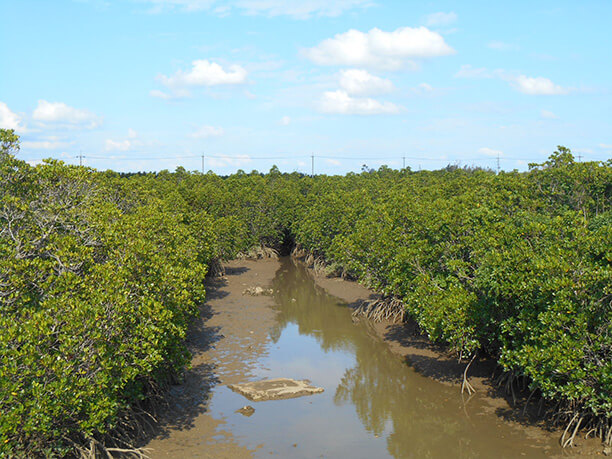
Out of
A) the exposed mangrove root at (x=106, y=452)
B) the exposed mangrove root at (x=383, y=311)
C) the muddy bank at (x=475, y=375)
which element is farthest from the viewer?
the exposed mangrove root at (x=383, y=311)

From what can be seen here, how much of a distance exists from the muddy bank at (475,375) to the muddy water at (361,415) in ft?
0.72

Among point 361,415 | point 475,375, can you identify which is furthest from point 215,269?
point 475,375

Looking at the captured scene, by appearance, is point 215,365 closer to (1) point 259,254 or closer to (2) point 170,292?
(2) point 170,292

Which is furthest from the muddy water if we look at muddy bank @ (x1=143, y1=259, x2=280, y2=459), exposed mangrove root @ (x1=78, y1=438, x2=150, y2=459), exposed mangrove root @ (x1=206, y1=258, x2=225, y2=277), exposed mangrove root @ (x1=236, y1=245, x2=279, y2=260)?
exposed mangrove root @ (x1=236, y1=245, x2=279, y2=260)

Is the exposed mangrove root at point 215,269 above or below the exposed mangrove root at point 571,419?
above

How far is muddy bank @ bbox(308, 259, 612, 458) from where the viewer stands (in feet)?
42.3

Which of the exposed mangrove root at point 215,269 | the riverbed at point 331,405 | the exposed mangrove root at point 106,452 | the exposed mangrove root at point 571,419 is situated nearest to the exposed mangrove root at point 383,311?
the riverbed at point 331,405

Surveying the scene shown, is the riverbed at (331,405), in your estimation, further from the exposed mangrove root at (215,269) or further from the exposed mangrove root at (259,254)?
the exposed mangrove root at (259,254)

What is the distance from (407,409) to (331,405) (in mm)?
2232

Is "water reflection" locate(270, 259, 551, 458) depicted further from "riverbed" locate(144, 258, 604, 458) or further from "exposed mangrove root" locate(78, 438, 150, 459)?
"exposed mangrove root" locate(78, 438, 150, 459)

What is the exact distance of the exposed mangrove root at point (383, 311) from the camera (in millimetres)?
23797

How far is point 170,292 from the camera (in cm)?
1407

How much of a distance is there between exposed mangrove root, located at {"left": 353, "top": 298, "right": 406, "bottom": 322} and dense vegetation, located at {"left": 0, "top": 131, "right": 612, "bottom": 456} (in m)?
3.28

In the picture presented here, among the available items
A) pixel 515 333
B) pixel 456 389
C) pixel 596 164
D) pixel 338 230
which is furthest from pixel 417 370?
pixel 338 230
